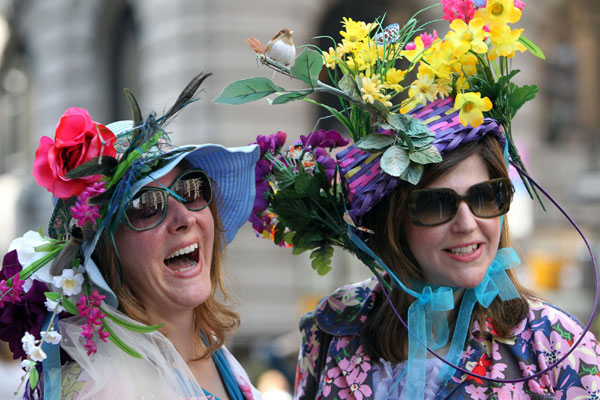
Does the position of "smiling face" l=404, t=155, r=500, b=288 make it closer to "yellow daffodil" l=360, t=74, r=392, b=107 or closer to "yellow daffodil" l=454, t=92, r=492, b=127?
"yellow daffodil" l=454, t=92, r=492, b=127

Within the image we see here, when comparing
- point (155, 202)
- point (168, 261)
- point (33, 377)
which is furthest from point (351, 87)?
point (33, 377)

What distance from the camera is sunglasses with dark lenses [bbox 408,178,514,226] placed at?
2.49 metres

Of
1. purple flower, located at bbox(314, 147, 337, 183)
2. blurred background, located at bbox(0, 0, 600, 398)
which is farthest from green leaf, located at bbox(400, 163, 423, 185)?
blurred background, located at bbox(0, 0, 600, 398)

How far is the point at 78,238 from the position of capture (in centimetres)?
239

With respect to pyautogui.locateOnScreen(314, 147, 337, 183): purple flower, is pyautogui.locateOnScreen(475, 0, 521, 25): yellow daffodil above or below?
above

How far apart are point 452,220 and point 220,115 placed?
8647 mm

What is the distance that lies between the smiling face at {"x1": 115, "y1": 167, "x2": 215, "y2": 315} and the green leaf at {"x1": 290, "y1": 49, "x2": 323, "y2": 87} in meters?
0.52

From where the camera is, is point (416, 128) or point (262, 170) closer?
point (416, 128)

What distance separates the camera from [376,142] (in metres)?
2.53

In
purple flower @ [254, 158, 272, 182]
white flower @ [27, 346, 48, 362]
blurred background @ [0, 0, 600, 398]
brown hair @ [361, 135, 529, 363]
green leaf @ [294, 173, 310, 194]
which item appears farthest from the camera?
blurred background @ [0, 0, 600, 398]

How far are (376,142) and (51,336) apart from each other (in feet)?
3.89

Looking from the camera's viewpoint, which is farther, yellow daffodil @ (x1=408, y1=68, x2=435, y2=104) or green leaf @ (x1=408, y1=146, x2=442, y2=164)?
yellow daffodil @ (x1=408, y1=68, x2=435, y2=104)

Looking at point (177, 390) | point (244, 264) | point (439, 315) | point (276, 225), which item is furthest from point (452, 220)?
point (244, 264)

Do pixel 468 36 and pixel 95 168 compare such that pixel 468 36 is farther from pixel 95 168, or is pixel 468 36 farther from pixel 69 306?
pixel 69 306
